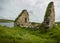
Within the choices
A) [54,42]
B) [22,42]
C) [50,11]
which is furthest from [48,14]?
[22,42]

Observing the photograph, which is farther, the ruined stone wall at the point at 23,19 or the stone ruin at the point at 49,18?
the ruined stone wall at the point at 23,19

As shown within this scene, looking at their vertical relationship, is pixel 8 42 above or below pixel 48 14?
below

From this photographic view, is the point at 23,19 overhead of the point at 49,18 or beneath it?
beneath

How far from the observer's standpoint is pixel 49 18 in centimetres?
3972

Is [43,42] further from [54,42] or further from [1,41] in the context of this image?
[1,41]

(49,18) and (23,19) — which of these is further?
(23,19)

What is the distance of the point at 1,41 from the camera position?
86.4ft

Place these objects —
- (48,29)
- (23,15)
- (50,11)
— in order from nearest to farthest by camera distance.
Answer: (48,29) → (50,11) → (23,15)

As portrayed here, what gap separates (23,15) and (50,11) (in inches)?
572

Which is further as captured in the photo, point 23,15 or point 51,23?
point 23,15

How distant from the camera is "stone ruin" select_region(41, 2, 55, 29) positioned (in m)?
38.9

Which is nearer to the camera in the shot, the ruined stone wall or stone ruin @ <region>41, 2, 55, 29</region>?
stone ruin @ <region>41, 2, 55, 29</region>

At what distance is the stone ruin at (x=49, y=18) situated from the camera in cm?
3889

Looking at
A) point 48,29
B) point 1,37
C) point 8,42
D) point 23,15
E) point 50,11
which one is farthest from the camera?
point 23,15
